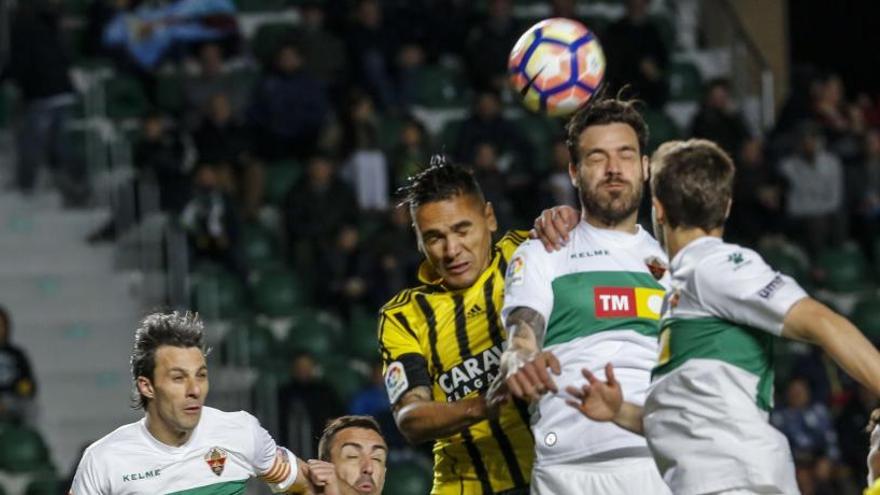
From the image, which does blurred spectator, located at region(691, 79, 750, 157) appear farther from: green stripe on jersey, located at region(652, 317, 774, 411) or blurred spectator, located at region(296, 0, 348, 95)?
green stripe on jersey, located at region(652, 317, 774, 411)

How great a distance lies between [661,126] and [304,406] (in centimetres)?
495

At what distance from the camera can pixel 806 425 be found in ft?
42.1

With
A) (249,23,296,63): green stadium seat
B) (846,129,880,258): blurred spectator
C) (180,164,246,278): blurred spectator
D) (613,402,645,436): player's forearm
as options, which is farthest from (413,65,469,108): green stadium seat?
(613,402,645,436): player's forearm

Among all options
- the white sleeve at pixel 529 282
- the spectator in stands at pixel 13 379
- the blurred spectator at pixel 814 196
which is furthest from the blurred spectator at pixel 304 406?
the white sleeve at pixel 529 282

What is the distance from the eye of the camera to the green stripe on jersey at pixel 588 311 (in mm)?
5789

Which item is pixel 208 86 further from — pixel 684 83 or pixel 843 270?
pixel 843 270

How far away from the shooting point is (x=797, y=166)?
15.3 metres

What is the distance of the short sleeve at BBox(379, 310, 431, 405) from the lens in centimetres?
618

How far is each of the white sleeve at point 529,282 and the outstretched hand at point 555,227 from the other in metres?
0.04

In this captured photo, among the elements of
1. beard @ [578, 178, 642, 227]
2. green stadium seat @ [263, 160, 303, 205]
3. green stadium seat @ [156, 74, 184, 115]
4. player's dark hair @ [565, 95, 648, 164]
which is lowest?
beard @ [578, 178, 642, 227]

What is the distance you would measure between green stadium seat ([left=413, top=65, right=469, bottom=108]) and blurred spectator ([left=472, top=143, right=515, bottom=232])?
153 centimetres

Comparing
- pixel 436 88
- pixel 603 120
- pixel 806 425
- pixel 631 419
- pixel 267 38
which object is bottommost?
pixel 806 425

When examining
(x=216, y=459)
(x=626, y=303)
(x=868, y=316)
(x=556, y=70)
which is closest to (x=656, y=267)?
(x=626, y=303)

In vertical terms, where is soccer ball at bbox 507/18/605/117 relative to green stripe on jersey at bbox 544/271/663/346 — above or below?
above
